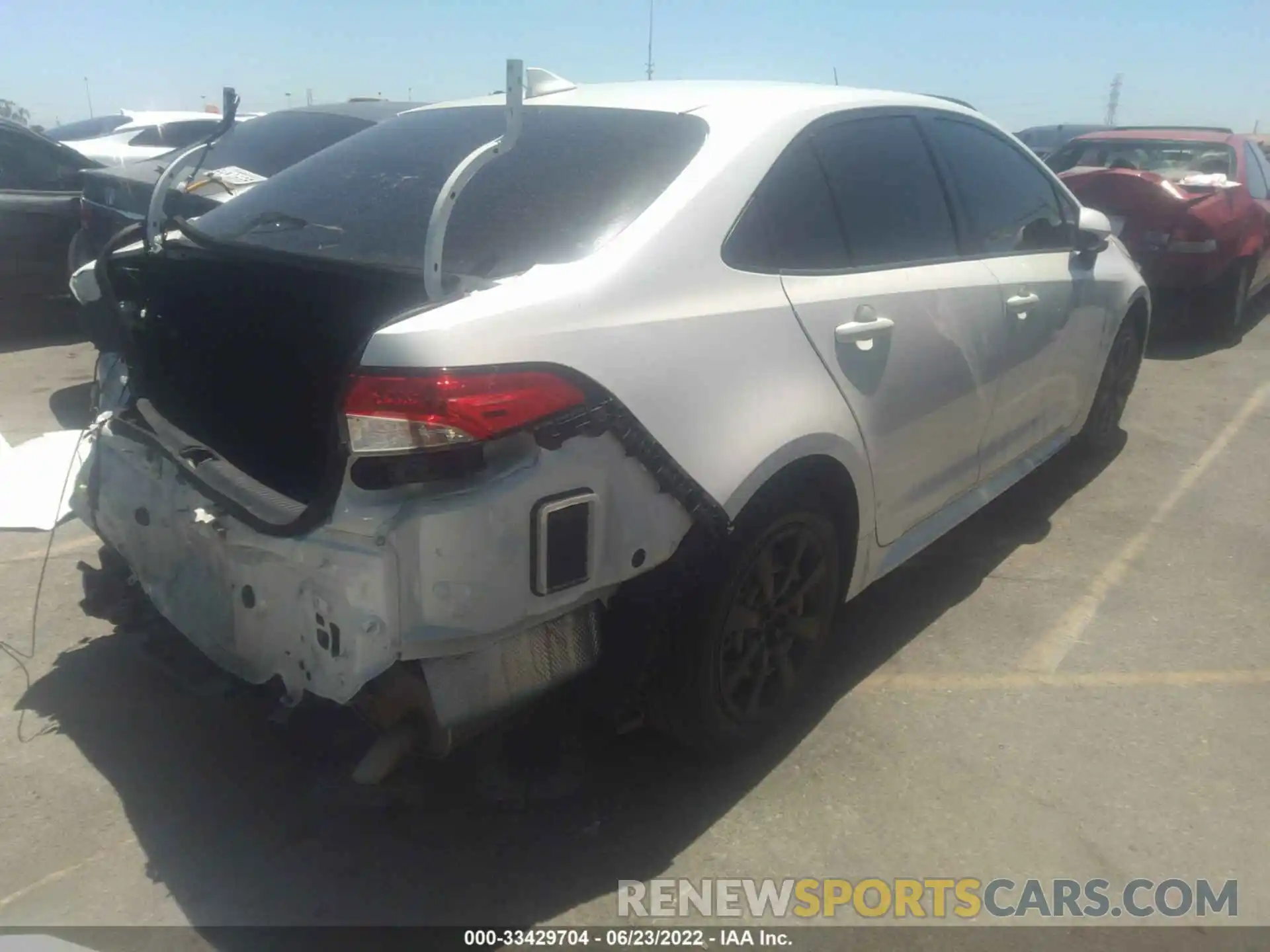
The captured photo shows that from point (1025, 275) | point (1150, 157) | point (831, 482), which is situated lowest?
point (831, 482)

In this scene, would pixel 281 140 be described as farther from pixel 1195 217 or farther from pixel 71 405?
pixel 1195 217

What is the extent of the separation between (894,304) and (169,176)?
2.05 meters

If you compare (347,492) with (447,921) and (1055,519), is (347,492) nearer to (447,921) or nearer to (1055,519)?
(447,921)

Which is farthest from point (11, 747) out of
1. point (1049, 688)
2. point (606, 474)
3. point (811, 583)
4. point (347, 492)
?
point (1049, 688)

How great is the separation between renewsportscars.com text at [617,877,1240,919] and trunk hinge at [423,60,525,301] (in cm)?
145

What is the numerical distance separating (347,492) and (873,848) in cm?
155

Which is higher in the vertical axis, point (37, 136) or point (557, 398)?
point (37, 136)

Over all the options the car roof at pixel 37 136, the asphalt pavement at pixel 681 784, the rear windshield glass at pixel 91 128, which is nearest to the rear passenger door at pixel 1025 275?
A: the asphalt pavement at pixel 681 784

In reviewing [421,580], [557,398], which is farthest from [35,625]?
[557,398]

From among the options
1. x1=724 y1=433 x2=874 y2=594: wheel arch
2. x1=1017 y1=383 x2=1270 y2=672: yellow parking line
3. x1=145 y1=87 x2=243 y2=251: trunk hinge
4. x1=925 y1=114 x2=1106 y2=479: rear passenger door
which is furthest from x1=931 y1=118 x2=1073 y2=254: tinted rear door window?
x1=145 y1=87 x2=243 y2=251: trunk hinge

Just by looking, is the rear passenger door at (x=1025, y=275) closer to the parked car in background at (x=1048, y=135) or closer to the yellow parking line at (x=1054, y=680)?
the yellow parking line at (x=1054, y=680)

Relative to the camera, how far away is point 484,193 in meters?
2.58

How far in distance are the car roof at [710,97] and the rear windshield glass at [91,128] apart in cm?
1137

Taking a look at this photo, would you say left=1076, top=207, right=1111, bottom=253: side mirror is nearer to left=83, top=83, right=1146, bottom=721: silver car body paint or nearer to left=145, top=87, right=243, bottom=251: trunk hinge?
left=83, top=83, right=1146, bottom=721: silver car body paint
